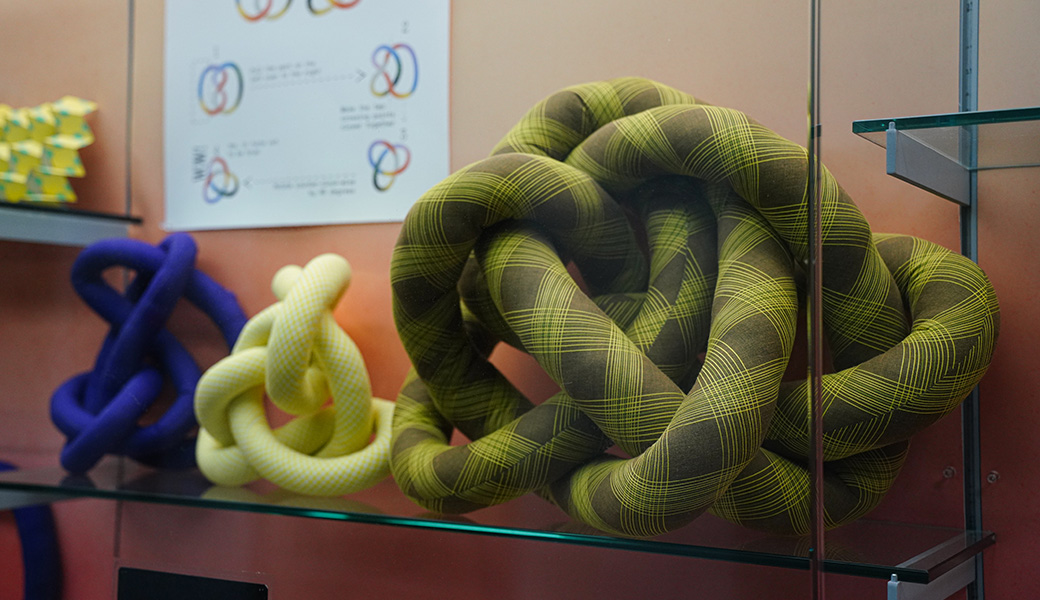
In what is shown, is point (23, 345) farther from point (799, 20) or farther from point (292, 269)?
point (799, 20)

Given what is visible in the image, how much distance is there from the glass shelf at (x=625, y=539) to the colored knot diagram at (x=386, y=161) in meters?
0.14

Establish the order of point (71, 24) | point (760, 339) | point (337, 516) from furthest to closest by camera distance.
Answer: point (71, 24), point (337, 516), point (760, 339)

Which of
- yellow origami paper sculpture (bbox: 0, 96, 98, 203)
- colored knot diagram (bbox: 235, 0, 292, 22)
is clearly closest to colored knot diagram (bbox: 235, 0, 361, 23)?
colored knot diagram (bbox: 235, 0, 292, 22)

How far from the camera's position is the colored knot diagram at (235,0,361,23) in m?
0.47

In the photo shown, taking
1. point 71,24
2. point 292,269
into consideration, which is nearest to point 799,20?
point 292,269

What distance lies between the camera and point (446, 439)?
14.4 inches

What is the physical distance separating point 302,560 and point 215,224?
0.18 meters

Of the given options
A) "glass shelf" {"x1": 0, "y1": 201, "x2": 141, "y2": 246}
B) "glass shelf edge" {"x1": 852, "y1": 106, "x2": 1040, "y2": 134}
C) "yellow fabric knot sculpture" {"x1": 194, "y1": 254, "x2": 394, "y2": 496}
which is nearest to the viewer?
"glass shelf edge" {"x1": 852, "y1": 106, "x2": 1040, "y2": 134}

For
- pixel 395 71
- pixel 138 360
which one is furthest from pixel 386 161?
pixel 138 360

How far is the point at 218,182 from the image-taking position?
18.7 inches

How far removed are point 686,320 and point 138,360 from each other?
13.0 inches

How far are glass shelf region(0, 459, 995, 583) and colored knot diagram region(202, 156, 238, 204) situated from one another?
149 mm

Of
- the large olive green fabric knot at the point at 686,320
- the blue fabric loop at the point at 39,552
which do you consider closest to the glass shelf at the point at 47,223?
the blue fabric loop at the point at 39,552

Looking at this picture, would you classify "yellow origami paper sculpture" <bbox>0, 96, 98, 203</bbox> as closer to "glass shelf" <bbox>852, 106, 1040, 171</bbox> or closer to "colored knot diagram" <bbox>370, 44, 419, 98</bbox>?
"colored knot diagram" <bbox>370, 44, 419, 98</bbox>
